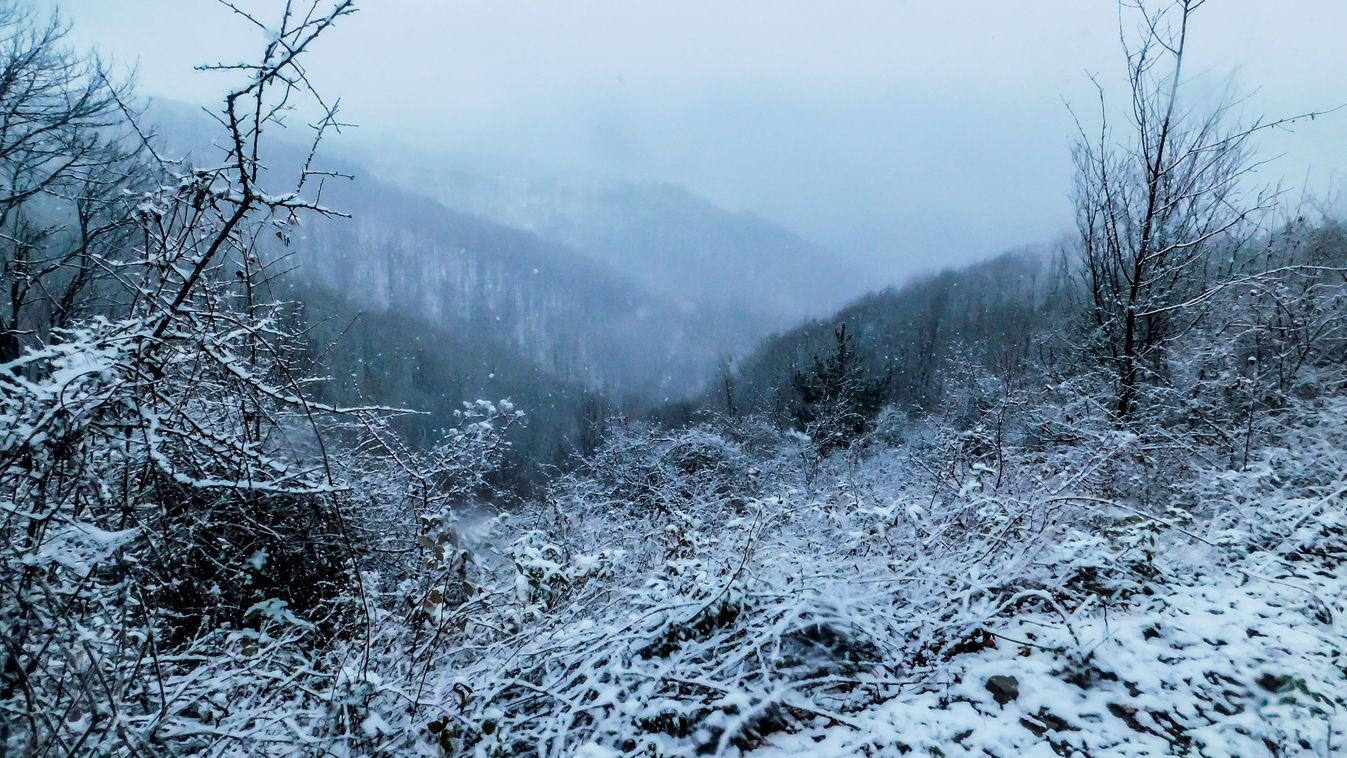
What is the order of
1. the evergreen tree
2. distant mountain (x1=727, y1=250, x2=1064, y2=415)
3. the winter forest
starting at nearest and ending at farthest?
1. the winter forest
2. the evergreen tree
3. distant mountain (x1=727, y1=250, x2=1064, y2=415)

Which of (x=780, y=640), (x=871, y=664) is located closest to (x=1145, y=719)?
(x=871, y=664)

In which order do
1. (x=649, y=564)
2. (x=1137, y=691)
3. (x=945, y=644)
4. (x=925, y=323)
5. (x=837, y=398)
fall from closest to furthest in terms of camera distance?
(x=1137, y=691) → (x=945, y=644) → (x=649, y=564) → (x=837, y=398) → (x=925, y=323)

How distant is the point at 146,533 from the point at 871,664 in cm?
318

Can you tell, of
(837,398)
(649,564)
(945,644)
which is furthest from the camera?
(837,398)

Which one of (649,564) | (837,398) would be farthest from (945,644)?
(837,398)

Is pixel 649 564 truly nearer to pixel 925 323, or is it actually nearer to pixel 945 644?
pixel 945 644

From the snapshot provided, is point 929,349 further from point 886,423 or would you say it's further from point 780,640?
point 780,640

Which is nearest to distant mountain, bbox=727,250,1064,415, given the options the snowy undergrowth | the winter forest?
the winter forest

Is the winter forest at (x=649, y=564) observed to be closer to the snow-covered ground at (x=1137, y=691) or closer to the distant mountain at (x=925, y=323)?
the snow-covered ground at (x=1137, y=691)

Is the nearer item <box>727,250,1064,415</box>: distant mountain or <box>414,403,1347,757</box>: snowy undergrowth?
<box>414,403,1347,757</box>: snowy undergrowth

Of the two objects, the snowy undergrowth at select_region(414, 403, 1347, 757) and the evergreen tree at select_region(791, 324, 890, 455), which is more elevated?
the snowy undergrowth at select_region(414, 403, 1347, 757)

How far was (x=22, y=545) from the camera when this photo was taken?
2.11 meters

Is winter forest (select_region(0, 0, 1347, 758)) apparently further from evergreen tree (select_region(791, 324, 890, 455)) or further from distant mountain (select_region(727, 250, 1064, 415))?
distant mountain (select_region(727, 250, 1064, 415))

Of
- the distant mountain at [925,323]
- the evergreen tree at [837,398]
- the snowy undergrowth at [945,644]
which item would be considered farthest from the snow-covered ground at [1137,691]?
→ the distant mountain at [925,323]
